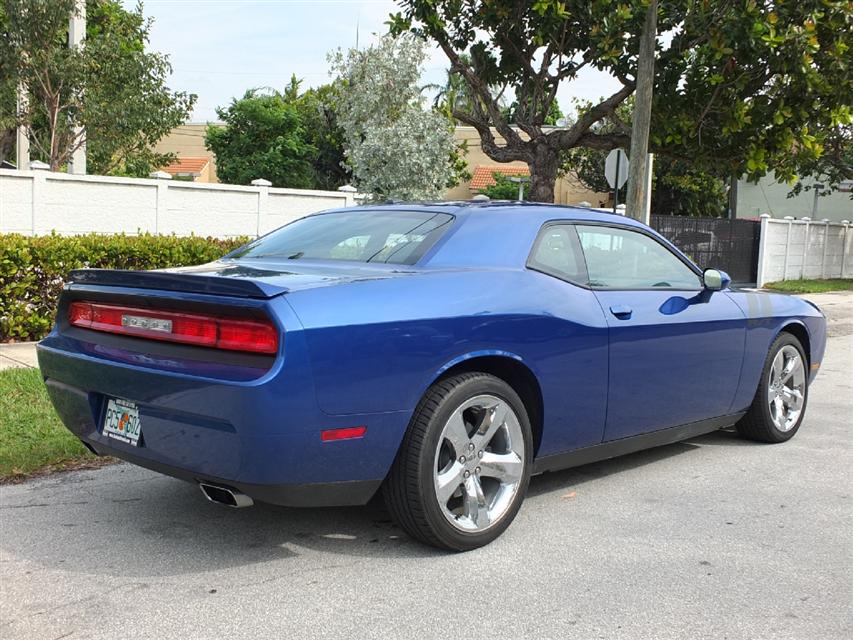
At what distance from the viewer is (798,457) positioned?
19.5 feet

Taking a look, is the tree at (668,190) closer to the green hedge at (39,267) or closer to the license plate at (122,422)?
the green hedge at (39,267)

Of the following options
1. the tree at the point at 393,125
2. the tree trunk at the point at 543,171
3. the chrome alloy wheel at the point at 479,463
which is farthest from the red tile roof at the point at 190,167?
the chrome alloy wheel at the point at 479,463

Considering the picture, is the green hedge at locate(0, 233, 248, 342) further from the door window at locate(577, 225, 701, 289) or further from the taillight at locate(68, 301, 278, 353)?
the door window at locate(577, 225, 701, 289)

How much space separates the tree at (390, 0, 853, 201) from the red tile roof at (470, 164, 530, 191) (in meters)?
32.1

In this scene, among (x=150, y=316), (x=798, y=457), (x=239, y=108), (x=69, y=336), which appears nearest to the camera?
(x=150, y=316)

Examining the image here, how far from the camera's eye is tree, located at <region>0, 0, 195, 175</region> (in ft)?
50.1

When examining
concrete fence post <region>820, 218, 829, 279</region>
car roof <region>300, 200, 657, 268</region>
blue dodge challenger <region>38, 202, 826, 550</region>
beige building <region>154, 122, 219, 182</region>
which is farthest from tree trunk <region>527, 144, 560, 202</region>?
beige building <region>154, 122, 219, 182</region>

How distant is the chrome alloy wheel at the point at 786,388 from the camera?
20.2ft

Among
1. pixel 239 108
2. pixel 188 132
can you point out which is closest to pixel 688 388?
pixel 239 108

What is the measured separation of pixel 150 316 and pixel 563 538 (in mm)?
2126

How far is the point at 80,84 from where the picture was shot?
15977 mm

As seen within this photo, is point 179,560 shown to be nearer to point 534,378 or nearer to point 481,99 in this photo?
point 534,378

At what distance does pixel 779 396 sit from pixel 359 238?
332cm

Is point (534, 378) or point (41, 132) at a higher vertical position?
point (41, 132)
